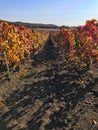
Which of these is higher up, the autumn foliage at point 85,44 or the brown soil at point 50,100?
the autumn foliage at point 85,44

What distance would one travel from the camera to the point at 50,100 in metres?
14.0

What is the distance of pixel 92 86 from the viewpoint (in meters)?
16.0

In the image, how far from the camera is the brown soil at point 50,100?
1112 centimetres

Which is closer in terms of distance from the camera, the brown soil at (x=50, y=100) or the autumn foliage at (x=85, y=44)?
the brown soil at (x=50, y=100)

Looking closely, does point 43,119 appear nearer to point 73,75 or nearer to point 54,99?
point 54,99

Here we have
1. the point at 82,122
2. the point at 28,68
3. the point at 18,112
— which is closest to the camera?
the point at 82,122

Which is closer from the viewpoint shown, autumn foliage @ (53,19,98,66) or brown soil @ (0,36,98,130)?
brown soil @ (0,36,98,130)

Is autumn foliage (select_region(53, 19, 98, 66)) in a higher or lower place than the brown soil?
higher

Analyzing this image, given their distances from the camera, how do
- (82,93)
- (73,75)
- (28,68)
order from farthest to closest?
1. (28,68)
2. (73,75)
3. (82,93)

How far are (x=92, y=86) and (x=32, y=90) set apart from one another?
4.14 metres

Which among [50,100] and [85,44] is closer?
[50,100]

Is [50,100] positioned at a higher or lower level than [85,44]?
lower

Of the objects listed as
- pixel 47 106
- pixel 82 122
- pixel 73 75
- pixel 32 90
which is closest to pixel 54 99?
pixel 47 106

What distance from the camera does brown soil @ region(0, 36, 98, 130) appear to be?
11117 mm
